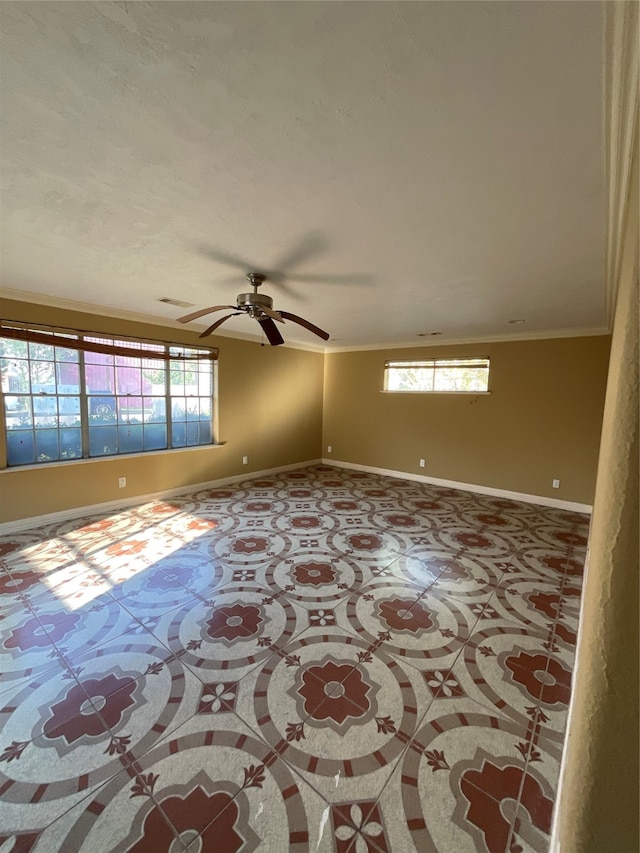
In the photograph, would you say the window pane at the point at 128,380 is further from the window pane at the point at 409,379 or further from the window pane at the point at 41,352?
the window pane at the point at 409,379

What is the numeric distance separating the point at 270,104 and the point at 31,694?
2.79 meters

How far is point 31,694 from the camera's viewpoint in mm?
1705

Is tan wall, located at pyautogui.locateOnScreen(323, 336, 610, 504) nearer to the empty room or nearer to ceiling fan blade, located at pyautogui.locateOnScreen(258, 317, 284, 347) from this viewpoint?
the empty room

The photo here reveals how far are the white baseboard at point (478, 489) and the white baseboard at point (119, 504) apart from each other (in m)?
1.63

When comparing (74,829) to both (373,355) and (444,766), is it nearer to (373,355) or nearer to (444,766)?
(444,766)

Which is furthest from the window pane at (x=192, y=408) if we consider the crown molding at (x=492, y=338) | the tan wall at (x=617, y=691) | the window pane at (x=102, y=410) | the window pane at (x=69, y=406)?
the tan wall at (x=617, y=691)

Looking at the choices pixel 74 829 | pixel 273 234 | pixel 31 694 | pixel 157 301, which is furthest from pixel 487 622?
pixel 157 301

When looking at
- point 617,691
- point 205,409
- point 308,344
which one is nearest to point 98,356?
point 205,409

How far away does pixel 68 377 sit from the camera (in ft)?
12.7

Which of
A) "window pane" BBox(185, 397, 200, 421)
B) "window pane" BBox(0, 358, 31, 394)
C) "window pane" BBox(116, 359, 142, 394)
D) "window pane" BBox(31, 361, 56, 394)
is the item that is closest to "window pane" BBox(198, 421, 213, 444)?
"window pane" BBox(185, 397, 200, 421)

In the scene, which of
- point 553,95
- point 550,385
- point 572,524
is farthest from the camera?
point 550,385

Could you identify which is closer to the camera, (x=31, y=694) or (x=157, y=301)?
(x=31, y=694)

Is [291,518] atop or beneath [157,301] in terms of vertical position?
beneath

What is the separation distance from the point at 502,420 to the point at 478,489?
1122 millimetres
